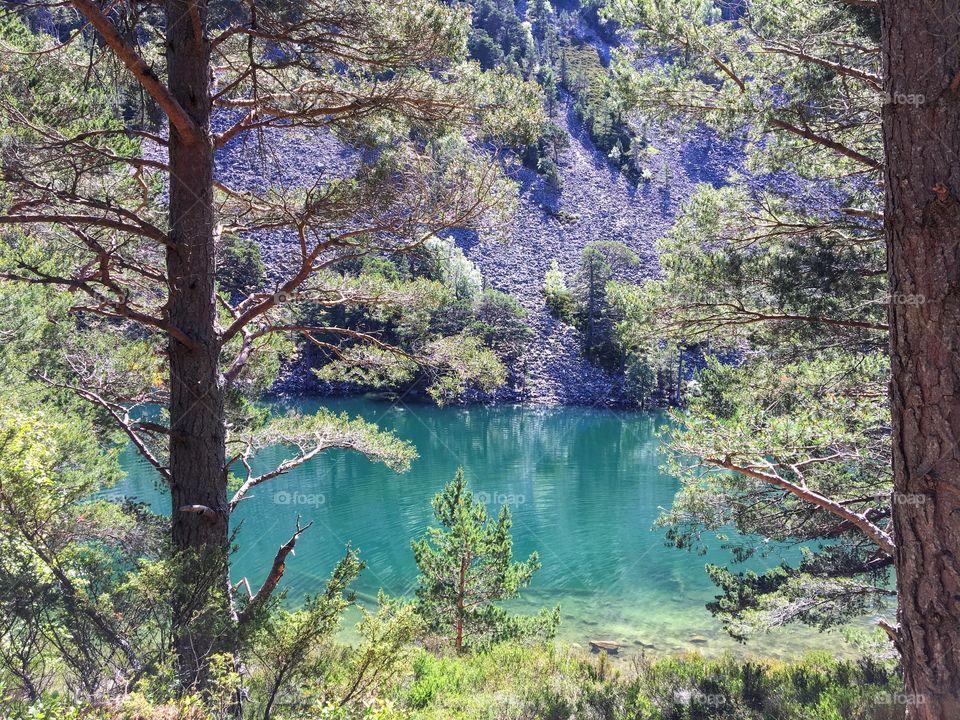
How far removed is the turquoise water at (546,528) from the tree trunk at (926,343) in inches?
75.6

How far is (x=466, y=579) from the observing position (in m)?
7.47

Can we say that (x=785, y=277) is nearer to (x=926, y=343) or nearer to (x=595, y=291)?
(x=926, y=343)

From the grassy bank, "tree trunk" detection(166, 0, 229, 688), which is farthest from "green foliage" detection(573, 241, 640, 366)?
"tree trunk" detection(166, 0, 229, 688)

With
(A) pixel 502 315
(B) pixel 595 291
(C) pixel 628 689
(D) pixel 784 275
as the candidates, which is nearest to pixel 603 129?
(B) pixel 595 291

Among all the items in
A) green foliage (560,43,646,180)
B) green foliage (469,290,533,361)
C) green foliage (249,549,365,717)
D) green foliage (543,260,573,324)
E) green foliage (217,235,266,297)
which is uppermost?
green foliage (560,43,646,180)

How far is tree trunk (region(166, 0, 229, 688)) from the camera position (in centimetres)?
311

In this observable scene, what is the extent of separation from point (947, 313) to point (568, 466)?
19531mm

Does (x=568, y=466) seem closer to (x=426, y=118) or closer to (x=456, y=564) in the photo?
(x=456, y=564)

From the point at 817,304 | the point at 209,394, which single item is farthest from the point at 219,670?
the point at 817,304

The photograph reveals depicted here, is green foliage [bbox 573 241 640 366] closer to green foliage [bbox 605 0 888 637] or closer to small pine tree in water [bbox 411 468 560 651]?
small pine tree in water [bbox 411 468 560 651]

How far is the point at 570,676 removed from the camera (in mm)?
6207

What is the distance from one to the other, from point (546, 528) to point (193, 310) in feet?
41.7

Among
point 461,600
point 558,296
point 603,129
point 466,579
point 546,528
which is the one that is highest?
point 603,129

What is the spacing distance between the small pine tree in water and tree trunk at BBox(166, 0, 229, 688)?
177 inches
